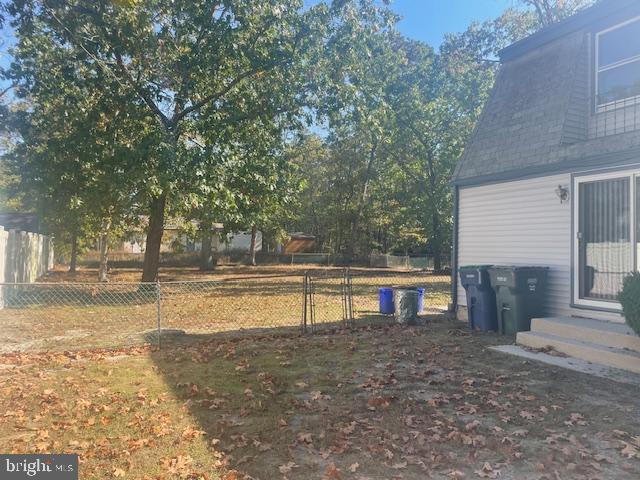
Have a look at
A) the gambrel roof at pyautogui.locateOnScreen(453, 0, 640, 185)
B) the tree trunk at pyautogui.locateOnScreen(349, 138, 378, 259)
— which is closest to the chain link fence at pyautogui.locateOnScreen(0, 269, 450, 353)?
the gambrel roof at pyautogui.locateOnScreen(453, 0, 640, 185)

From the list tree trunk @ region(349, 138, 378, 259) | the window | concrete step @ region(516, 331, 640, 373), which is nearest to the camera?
concrete step @ region(516, 331, 640, 373)

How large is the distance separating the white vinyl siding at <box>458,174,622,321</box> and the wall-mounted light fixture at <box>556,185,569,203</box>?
6 cm

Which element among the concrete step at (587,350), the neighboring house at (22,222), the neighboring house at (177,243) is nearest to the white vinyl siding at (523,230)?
the concrete step at (587,350)

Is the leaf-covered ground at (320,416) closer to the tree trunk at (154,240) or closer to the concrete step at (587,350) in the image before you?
the concrete step at (587,350)

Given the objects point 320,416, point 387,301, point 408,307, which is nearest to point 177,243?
point 387,301

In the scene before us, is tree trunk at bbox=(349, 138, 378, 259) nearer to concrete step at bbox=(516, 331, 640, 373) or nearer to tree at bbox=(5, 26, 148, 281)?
tree at bbox=(5, 26, 148, 281)

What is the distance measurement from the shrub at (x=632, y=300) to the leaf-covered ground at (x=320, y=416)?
2.86 ft

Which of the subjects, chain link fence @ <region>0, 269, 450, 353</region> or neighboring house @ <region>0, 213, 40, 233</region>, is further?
neighboring house @ <region>0, 213, 40, 233</region>

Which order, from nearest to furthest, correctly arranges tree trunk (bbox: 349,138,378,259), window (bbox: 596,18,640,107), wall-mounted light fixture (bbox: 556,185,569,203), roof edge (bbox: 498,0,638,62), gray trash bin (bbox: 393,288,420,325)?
window (bbox: 596,18,640,107)
roof edge (bbox: 498,0,638,62)
wall-mounted light fixture (bbox: 556,185,569,203)
gray trash bin (bbox: 393,288,420,325)
tree trunk (bbox: 349,138,378,259)

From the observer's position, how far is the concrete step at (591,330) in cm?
646

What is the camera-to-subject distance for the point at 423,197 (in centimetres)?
2864

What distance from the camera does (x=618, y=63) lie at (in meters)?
8.16

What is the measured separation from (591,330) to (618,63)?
469 cm

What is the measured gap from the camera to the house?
744 cm
